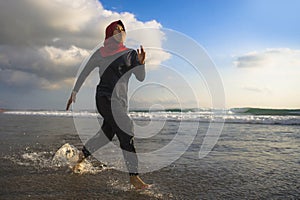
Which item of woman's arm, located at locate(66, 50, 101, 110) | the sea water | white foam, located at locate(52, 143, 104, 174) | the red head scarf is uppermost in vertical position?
the red head scarf

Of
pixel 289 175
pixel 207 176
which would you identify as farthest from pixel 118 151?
pixel 289 175

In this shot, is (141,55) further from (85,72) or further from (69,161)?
(69,161)

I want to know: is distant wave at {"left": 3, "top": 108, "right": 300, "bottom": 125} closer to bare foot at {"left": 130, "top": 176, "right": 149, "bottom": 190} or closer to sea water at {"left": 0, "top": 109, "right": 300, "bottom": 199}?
sea water at {"left": 0, "top": 109, "right": 300, "bottom": 199}

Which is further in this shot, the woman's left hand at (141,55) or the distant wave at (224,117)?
the distant wave at (224,117)

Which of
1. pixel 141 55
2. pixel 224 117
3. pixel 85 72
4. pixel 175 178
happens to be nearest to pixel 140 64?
pixel 141 55

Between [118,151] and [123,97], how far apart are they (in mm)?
2647

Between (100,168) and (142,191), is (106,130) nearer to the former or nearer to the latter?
(100,168)

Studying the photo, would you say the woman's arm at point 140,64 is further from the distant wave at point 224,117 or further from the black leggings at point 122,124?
the distant wave at point 224,117

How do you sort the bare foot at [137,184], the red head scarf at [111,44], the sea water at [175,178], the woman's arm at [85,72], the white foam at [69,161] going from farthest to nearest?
the white foam at [69,161] < the woman's arm at [85,72] < the red head scarf at [111,44] < the bare foot at [137,184] < the sea water at [175,178]

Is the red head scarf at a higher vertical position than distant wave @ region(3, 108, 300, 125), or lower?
higher

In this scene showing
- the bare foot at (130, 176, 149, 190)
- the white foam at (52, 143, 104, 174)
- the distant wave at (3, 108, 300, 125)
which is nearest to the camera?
the bare foot at (130, 176, 149, 190)

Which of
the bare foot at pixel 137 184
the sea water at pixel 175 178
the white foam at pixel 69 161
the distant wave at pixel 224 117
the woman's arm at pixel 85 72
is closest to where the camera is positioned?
the sea water at pixel 175 178

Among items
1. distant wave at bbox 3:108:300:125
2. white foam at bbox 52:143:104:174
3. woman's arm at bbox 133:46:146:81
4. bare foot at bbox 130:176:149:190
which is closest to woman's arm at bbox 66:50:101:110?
woman's arm at bbox 133:46:146:81

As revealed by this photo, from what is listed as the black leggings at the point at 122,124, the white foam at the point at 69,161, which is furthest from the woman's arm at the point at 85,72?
the white foam at the point at 69,161
